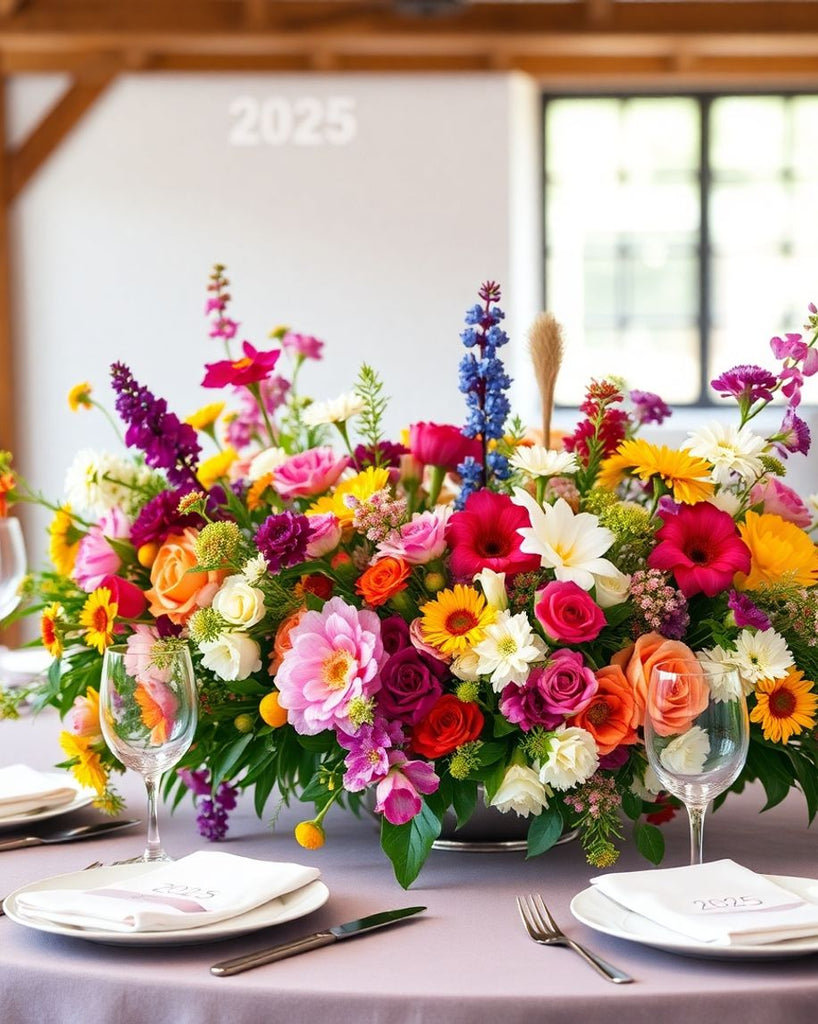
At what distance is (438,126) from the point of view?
6.17 metres

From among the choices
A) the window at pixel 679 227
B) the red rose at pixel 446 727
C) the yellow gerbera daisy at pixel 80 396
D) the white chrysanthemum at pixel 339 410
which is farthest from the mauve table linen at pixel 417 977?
the window at pixel 679 227

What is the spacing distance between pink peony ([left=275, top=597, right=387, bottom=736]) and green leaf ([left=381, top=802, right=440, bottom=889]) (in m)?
0.09

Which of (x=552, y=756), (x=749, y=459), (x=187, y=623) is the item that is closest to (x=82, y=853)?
(x=187, y=623)

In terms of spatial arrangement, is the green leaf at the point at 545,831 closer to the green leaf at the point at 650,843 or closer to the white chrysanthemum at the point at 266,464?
the green leaf at the point at 650,843

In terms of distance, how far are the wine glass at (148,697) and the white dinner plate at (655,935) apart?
1.06 ft

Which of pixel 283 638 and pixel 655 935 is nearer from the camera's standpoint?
pixel 655 935

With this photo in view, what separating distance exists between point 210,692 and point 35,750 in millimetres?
591

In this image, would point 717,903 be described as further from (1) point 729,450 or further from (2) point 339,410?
(2) point 339,410

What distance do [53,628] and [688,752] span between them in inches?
23.1

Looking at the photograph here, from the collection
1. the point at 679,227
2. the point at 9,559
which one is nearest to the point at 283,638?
the point at 9,559

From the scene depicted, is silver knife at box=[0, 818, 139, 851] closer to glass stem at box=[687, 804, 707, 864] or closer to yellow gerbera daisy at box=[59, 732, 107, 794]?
yellow gerbera daisy at box=[59, 732, 107, 794]

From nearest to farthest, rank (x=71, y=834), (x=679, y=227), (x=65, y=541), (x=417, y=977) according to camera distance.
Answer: (x=417, y=977)
(x=71, y=834)
(x=65, y=541)
(x=679, y=227)

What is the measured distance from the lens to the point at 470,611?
1.08 meters

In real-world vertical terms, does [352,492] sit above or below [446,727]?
above
